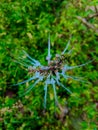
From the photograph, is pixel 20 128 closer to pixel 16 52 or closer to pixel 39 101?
pixel 39 101

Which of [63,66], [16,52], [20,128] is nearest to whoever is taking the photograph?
[63,66]

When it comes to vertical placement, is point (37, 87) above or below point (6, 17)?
below

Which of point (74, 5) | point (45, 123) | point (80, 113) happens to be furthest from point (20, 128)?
point (74, 5)

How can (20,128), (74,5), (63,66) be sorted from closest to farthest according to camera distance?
(63,66) → (20,128) → (74,5)

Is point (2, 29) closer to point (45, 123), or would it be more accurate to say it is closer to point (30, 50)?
point (30, 50)

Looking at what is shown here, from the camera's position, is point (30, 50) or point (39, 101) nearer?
point (39, 101)

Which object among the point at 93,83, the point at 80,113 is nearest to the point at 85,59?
the point at 93,83

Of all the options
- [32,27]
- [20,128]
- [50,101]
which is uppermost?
[32,27]
